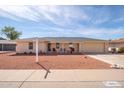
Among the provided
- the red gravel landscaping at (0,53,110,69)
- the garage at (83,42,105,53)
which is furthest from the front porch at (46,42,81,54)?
the red gravel landscaping at (0,53,110,69)

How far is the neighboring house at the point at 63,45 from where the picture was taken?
30.0 meters

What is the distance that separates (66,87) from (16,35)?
70340mm

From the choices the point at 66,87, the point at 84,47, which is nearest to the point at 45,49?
the point at 84,47

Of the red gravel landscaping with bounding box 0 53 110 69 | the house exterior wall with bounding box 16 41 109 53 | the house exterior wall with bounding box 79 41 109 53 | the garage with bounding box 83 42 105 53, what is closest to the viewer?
the red gravel landscaping with bounding box 0 53 110 69

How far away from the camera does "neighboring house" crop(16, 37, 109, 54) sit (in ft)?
98.5

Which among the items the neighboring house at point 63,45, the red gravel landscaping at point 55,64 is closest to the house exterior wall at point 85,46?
the neighboring house at point 63,45

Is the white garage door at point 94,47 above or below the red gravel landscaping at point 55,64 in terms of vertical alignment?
above

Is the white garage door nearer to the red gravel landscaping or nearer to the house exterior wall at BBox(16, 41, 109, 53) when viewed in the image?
the house exterior wall at BBox(16, 41, 109, 53)

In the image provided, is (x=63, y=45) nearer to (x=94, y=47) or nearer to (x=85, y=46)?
(x=85, y=46)

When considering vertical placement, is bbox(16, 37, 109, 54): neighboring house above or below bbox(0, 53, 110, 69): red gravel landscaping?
above

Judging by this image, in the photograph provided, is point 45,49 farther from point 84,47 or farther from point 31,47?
point 84,47

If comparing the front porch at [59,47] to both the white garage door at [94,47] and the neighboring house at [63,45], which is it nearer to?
the neighboring house at [63,45]

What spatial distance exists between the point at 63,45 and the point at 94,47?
5111mm

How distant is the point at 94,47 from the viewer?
1249 inches
